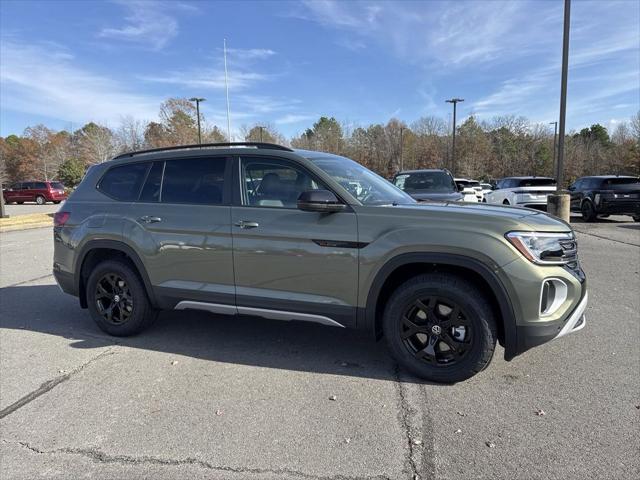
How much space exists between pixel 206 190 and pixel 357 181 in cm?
141

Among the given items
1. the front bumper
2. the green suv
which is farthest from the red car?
the front bumper

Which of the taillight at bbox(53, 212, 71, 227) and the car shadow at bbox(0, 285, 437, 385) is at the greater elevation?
the taillight at bbox(53, 212, 71, 227)

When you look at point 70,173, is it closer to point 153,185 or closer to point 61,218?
point 61,218

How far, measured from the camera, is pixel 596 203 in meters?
15.8

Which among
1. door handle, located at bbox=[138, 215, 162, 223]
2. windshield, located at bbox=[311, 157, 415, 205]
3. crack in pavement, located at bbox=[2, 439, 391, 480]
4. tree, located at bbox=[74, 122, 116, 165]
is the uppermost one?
tree, located at bbox=[74, 122, 116, 165]

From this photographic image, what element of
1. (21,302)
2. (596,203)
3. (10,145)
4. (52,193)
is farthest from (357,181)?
(10,145)

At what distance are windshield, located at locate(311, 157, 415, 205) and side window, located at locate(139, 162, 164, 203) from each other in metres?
1.60

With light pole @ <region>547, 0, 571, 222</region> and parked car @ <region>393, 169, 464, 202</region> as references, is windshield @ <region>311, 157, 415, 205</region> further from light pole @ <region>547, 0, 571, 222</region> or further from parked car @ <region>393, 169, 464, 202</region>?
light pole @ <region>547, 0, 571, 222</region>

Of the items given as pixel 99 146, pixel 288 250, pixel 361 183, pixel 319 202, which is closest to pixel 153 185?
pixel 288 250

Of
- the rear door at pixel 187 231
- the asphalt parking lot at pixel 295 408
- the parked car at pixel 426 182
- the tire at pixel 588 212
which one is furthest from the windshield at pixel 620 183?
the rear door at pixel 187 231

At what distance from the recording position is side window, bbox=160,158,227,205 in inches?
166

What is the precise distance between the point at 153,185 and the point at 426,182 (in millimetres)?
8674

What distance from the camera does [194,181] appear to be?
14.2 ft

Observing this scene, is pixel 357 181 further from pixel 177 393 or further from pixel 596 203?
pixel 596 203
